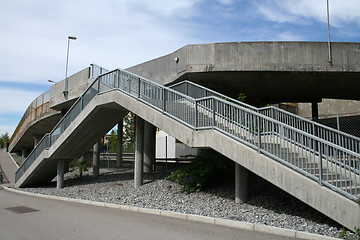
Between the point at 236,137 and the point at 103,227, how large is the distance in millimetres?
4172

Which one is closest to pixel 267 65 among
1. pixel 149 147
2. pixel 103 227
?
pixel 149 147

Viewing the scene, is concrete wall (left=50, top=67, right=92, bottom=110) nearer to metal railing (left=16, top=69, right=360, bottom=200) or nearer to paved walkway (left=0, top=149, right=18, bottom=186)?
metal railing (left=16, top=69, right=360, bottom=200)

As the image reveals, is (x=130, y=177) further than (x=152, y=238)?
Yes

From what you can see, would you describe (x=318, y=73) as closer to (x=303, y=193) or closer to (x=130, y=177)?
(x=303, y=193)


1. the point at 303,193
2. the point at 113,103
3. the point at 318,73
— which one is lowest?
the point at 303,193

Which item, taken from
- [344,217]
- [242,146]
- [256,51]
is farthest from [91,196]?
[344,217]

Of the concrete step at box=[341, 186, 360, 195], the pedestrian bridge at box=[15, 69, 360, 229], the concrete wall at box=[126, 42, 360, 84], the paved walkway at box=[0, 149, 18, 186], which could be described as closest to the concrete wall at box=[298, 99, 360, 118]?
the concrete wall at box=[126, 42, 360, 84]

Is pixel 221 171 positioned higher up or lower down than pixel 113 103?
lower down

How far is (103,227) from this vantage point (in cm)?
770

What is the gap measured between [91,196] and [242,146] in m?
7.89

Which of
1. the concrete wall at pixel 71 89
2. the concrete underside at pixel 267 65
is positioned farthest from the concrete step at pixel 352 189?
the concrete wall at pixel 71 89

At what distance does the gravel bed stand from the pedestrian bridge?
2.41 feet

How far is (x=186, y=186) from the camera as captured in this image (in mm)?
12477

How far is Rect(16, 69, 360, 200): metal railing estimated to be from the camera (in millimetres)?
7238
